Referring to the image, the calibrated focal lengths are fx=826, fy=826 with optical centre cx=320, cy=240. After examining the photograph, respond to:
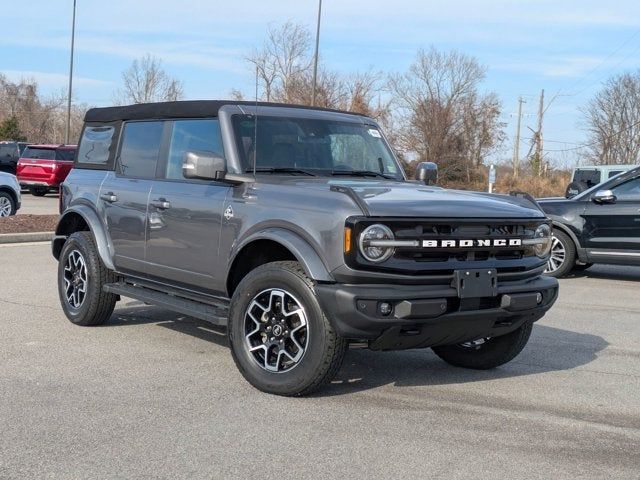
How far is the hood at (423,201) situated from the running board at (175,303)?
3.37ft

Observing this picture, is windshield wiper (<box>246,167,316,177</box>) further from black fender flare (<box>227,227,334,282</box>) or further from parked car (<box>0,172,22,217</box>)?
parked car (<box>0,172,22,217</box>)

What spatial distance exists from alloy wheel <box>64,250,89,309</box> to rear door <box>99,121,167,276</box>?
519 millimetres

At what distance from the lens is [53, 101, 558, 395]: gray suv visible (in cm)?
488

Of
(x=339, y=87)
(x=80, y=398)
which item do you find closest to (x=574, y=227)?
(x=80, y=398)

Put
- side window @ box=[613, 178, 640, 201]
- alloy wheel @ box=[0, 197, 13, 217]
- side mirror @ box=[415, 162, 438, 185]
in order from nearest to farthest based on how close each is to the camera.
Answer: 1. side mirror @ box=[415, 162, 438, 185]
2. side window @ box=[613, 178, 640, 201]
3. alloy wheel @ box=[0, 197, 13, 217]

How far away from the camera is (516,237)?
213 inches

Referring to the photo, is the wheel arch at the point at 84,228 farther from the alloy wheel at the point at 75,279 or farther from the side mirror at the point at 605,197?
the side mirror at the point at 605,197

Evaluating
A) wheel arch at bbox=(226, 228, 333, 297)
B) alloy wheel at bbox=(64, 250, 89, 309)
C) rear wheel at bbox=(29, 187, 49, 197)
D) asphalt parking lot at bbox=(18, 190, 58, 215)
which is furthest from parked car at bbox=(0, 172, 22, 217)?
wheel arch at bbox=(226, 228, 333, 297)

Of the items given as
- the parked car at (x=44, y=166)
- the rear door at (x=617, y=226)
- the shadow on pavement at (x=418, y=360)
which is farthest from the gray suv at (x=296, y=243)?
the parked car at (x=44, y=166)

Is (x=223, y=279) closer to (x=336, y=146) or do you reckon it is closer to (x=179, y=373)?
(x=179, y=373)

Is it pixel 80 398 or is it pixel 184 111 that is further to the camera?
pixel 184 111

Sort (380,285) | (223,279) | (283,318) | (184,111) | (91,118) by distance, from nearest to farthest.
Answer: (380,285), (283,318), (223,279), (184,111), (91,118)

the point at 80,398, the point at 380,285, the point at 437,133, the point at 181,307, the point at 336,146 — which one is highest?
the point at 437,133

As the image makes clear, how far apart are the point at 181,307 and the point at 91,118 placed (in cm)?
260
